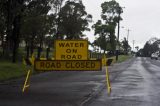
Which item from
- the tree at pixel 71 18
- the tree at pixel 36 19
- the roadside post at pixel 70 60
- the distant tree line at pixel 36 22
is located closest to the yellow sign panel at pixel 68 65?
the roadside post at pixel 70 60

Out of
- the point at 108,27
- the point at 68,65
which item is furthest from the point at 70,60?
the point at 108,27

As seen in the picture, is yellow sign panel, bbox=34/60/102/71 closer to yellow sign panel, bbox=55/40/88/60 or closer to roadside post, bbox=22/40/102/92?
roadside post, bbox=22/40/102/92

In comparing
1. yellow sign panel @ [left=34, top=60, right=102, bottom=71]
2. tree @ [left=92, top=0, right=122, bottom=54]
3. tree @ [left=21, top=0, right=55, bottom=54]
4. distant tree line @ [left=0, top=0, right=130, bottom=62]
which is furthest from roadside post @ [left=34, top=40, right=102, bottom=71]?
tree @ [left=92, top=0, right=122, bottom=54]

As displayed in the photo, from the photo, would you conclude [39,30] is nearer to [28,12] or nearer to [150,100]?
[28,12]

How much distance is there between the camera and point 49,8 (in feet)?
178

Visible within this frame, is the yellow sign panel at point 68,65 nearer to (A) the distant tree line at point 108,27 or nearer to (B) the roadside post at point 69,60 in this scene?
(B) the roadside post at point 69,60

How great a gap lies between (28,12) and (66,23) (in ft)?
51.6

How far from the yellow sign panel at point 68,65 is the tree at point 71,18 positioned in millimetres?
43332

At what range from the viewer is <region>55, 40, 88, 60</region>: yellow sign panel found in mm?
19844

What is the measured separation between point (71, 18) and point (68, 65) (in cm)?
4994

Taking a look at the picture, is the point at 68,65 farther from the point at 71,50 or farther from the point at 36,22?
the point at 36,22

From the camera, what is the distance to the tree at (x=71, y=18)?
6600 cm

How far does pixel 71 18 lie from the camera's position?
227 feet

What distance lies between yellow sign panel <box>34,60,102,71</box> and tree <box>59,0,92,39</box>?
43.3 meters
